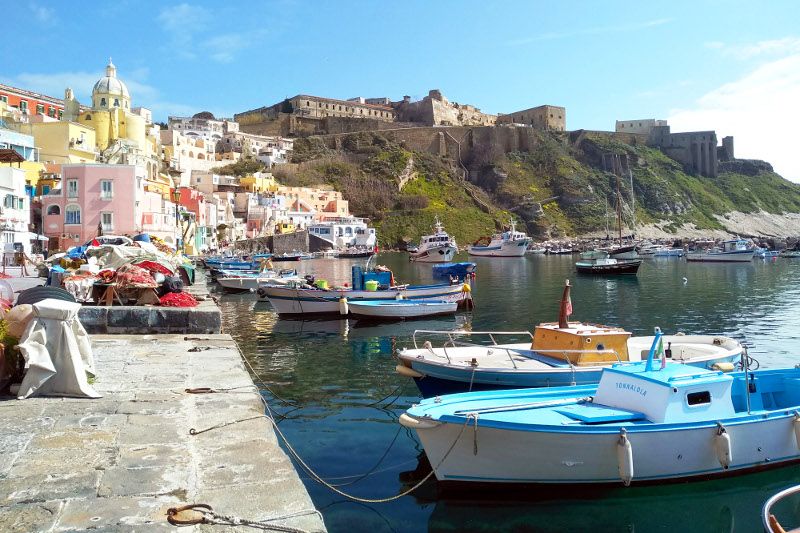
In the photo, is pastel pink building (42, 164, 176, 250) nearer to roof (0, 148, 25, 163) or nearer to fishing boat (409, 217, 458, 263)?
roof (0, 148, 25, 163)

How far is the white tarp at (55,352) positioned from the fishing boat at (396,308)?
17.5 metres

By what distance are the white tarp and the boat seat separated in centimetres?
596

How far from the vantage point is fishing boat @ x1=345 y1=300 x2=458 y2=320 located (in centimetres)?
2517

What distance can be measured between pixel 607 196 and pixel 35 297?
116 metres

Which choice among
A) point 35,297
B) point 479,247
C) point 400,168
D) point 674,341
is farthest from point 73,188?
point 400,168

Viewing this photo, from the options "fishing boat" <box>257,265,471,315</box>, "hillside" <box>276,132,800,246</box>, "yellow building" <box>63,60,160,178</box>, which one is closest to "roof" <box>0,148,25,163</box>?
"yellow building" <box>63,60,160,178</box>

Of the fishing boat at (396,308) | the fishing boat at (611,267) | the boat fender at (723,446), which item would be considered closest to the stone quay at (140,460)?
the boat fender at (723,446)

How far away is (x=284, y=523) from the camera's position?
4.63 meters

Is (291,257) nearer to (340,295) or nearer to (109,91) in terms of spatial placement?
(109,91)

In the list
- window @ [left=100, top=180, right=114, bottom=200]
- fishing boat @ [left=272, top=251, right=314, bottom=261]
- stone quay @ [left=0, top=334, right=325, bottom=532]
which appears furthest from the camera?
fishing boat @ [left=272, top=251, right=314, bottom=261]

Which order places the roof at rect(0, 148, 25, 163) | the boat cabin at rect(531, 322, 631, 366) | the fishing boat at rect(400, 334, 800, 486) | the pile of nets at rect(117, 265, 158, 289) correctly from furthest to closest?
the roof at rect(0, 148, 25, 163) → the pile of nets at rect(117, 265, 158, 289) → the boat cabin at rect(531, 322, 631, 366) → the fishing boat at rect(400, 334, 800, 486)

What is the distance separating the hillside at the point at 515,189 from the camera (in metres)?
106

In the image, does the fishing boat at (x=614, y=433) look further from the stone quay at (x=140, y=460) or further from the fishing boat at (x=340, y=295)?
the fishing boat at (x=340, y=295)

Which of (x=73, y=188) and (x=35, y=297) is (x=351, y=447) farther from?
(x=73, y=188)
